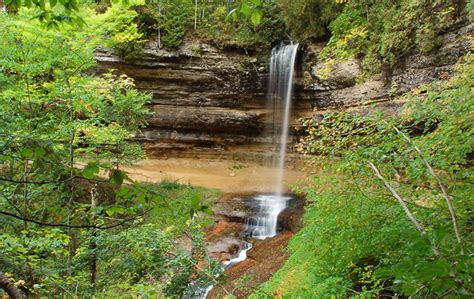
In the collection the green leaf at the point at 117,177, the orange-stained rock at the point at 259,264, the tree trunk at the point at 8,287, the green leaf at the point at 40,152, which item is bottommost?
the orange-stained rock at the point at 259,264

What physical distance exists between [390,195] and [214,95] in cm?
Result: 1344

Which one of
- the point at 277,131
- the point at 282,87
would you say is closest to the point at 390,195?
the point at 282,87

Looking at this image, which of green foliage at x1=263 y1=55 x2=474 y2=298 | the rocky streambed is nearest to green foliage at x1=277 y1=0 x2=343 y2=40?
the rocky streambed

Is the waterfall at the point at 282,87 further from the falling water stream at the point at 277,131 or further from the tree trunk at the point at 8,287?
the tree trunk at the point at 8,287

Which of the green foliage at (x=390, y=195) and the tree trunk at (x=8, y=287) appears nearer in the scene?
the tree trunk at (x=8, y=287)

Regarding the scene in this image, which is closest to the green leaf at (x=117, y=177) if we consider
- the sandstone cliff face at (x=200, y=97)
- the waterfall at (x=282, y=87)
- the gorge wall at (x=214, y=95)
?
the gorge wall at (x=214, y=95)

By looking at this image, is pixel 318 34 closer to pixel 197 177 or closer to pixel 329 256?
pixel 197 177

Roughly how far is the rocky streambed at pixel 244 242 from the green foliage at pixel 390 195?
157cm

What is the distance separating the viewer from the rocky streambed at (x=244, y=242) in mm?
8109

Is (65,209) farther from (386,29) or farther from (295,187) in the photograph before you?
(386,29)

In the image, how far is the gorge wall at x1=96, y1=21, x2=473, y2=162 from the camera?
570 inches

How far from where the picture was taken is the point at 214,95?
53.4 ft

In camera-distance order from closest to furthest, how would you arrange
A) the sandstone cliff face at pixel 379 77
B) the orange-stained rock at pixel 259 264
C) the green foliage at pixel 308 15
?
the orange-stained rock at pixel 259 264
the sandstone cliff face at pixel 379 77
the green foliage at pixel 308 15

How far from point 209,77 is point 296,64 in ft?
13.4
